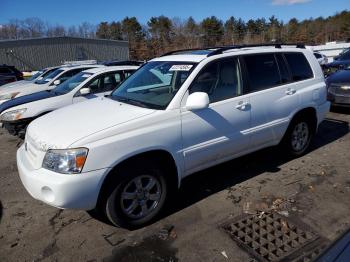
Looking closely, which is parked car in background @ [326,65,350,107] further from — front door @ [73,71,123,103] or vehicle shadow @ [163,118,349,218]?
front door @ [73,71,123,103]

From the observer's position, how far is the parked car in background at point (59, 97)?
6.99 metres

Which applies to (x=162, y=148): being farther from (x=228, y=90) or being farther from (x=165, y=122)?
(x=228, y=90)

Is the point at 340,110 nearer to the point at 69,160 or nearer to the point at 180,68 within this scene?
the point at 180,68

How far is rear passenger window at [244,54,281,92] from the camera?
4.57 m

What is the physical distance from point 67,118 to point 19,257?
1.57 metres

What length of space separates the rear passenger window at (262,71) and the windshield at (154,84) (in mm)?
939

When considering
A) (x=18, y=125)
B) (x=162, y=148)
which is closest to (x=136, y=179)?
(x=162, y=148)

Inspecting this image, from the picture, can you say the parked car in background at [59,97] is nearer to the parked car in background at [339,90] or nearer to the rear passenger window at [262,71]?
the rear passenger window at [262,71]

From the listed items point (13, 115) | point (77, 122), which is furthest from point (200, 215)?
point (13, 115)

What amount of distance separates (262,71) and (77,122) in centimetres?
268

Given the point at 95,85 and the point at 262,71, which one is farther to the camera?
the point at 95,85

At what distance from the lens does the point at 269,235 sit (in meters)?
3.44

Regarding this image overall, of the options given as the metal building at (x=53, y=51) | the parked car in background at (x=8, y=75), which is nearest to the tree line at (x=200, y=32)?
the metal building at (x=53, y=51)

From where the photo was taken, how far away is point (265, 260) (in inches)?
120
